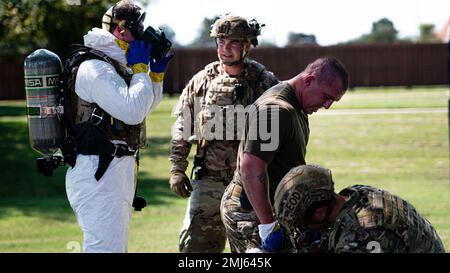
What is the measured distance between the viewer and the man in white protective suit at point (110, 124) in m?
5.88

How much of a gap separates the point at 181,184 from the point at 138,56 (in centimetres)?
A: 156

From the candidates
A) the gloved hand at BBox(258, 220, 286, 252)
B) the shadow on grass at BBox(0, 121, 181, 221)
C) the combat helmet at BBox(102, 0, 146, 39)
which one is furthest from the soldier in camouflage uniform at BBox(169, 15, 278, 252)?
the shadow on grass at BBox(0, 121, 181, 221)

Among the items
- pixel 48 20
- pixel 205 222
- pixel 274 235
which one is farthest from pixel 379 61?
pixel 274 235

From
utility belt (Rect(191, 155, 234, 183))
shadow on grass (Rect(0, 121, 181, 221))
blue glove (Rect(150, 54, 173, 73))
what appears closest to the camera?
blue glove (Rect(150, 54, 173, 73))

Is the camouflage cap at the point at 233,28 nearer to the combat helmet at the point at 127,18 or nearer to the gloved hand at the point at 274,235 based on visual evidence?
the combat helmet at the point at 127,18

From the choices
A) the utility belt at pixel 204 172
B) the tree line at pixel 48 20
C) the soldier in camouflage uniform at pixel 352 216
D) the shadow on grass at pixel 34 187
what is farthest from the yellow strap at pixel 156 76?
the tree line at pixel 48 20

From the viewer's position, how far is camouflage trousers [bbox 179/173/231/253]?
7.15 meters

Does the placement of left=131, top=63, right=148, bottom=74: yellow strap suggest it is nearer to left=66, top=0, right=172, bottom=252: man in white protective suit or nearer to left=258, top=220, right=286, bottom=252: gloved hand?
left=66, top=0, right=172, bottom=252: man in white protective suit

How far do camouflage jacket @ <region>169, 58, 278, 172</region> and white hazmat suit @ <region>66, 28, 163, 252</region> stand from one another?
1.24 metres

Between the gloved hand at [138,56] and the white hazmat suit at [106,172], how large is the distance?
87mm

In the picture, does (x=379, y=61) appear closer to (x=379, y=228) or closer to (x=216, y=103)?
(x=216, y=103)

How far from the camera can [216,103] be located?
286 inches

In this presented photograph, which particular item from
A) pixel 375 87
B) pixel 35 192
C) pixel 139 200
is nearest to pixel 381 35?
pixel 375 87
